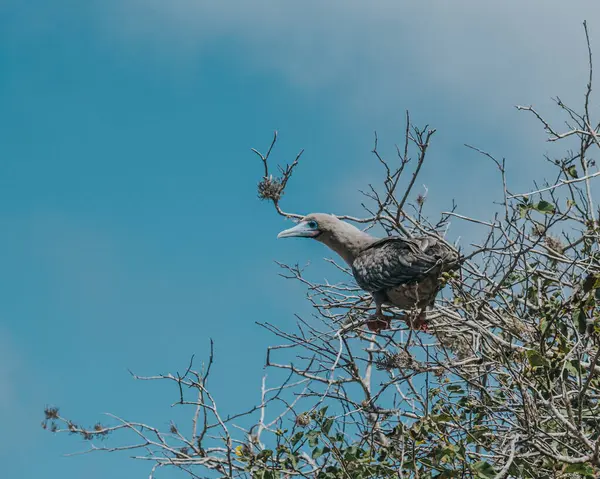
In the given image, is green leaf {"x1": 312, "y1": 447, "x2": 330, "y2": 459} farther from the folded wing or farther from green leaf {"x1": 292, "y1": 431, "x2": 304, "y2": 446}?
the folded wing

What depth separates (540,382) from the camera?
515 centimetres

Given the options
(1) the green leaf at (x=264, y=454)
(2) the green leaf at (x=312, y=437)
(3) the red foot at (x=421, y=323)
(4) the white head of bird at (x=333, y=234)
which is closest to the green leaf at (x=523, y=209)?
(3) the red foot at (x=421, y=323)

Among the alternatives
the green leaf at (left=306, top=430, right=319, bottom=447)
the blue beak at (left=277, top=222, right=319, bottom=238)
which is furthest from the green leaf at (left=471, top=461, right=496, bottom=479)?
the blue beak at (left=277, top=222, right=319, bottom=238)

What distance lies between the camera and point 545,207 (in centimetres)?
608

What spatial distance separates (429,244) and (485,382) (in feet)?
3.73

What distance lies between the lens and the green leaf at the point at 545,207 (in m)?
6.06

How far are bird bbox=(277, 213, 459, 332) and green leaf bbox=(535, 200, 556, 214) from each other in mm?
681

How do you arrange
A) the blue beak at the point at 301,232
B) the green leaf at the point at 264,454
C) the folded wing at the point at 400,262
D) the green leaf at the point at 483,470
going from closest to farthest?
the green leaf at the point at 483,470 < the green leaf at the point at 264,454 < the folded wing at the point at 400,262 < the blue beak at the point at 301,232

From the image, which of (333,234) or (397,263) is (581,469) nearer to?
(397,263)

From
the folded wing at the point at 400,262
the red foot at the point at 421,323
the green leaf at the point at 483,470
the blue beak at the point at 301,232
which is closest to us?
the green leaf at the point at 483,470

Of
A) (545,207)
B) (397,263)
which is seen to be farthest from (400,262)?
(545,207)

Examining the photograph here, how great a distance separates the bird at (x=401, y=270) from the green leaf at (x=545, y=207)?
68cm

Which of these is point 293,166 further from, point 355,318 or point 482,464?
point 482,464

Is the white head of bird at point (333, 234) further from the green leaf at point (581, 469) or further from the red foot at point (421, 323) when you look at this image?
the green leaf at point (581, 469)
